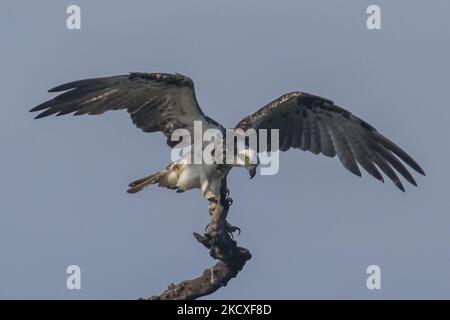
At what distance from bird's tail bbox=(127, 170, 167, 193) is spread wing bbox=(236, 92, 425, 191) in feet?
6.21

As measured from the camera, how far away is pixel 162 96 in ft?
60.3

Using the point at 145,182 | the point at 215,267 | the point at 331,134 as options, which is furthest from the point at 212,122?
the point at 215,267

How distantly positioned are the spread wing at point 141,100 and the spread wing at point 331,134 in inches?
52.6

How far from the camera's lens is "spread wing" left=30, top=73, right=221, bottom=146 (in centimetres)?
1808

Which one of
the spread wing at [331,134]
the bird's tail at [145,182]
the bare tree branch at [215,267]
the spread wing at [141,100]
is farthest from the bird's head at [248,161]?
the bare tree branch at [215,267]

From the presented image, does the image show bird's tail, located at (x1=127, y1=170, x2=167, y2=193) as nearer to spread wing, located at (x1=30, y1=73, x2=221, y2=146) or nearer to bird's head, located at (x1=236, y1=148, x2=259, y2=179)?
spread wing, located at (x1=30, y1=73, x2=221, y2=146)

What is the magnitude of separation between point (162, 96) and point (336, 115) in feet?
9.93

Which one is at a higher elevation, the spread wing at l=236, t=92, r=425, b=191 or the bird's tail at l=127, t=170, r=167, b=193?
the spread wing at l=236, t=92, r=425, b=191

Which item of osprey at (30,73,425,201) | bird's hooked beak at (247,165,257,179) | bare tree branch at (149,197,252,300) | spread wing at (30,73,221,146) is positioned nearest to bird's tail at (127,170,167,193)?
osprey at (30,73,425,201)

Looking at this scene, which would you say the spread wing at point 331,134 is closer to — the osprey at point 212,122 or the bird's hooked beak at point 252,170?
the osprey at point 212,122

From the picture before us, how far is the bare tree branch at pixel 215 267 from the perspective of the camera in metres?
15.5

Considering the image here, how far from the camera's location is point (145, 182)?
59.5 feet

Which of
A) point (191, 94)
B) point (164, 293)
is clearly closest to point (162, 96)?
point (191, 94)
